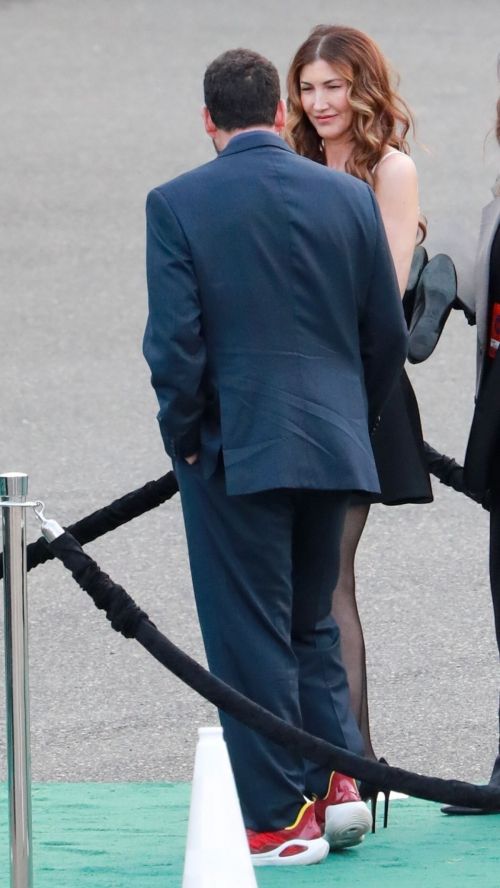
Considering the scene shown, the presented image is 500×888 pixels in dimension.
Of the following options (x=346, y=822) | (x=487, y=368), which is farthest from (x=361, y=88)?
(x=346, y=822)

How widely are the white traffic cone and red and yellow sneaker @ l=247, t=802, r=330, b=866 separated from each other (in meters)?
0.48

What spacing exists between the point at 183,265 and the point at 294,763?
3.59ft

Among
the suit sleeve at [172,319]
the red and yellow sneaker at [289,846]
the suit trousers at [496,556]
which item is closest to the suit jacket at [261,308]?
the suit sleeve at [172,319]

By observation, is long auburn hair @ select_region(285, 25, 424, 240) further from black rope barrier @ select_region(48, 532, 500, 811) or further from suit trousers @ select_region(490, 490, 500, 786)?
black rope barrier @ select_region(48, 532, 500, 811)

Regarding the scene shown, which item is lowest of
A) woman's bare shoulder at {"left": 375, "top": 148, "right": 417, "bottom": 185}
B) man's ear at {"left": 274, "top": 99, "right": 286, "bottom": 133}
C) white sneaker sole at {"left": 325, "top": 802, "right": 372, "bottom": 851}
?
white sneaker sole at {"left": 325, "top": 802, "right": 372, "bottom": 851}

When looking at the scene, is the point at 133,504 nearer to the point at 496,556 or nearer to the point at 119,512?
the point at 119,512

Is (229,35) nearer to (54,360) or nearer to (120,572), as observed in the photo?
(54,360)

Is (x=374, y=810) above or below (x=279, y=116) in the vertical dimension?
below

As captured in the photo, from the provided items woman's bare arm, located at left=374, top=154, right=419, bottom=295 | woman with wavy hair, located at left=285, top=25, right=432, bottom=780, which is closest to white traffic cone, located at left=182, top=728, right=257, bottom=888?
woman with wavy hair, located at left=285, top=25, right=432, bottom=780

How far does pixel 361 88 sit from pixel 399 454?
880 mm

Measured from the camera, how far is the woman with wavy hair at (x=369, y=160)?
3.41 m

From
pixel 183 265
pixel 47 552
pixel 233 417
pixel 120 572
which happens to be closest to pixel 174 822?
pixel 47 552

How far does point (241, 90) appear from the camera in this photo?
288cm

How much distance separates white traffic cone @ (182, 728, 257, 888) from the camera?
2498mm
